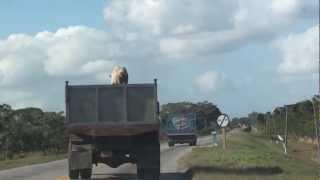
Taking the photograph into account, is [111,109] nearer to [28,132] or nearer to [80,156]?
[80,156]

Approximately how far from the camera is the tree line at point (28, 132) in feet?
213

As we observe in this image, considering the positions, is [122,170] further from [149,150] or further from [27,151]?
[27,151]

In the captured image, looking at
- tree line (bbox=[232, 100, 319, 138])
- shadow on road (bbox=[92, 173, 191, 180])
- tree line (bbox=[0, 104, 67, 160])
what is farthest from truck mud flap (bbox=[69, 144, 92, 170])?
tree line (bbox=[232, 100, 319, 138])

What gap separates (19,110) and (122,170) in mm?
47817

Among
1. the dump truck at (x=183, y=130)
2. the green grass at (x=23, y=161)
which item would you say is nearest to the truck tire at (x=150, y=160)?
the green grass at (x=23, y=161)

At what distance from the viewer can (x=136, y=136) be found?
23125mm

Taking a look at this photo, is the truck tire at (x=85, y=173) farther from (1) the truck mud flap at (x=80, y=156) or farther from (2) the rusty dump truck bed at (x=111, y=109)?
(2) the rusty dump truck bed at (x=111, y=109)

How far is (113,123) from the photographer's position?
904 inches

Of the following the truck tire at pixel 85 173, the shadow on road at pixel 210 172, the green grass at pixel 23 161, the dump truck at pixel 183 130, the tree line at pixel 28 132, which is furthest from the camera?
the dump truck at pixel 183 130

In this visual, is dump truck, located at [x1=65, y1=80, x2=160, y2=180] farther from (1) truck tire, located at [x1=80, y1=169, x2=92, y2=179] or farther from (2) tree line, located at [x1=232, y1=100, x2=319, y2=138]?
(2) tree line, located at [x1=232, y1=100, x2=319, y2=138]

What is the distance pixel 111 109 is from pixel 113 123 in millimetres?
459

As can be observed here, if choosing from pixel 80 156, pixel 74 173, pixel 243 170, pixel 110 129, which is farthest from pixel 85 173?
pixel 243 170

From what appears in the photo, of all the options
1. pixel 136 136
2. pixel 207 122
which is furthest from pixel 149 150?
pixel 207 122

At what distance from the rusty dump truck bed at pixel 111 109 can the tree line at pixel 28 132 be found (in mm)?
37506
